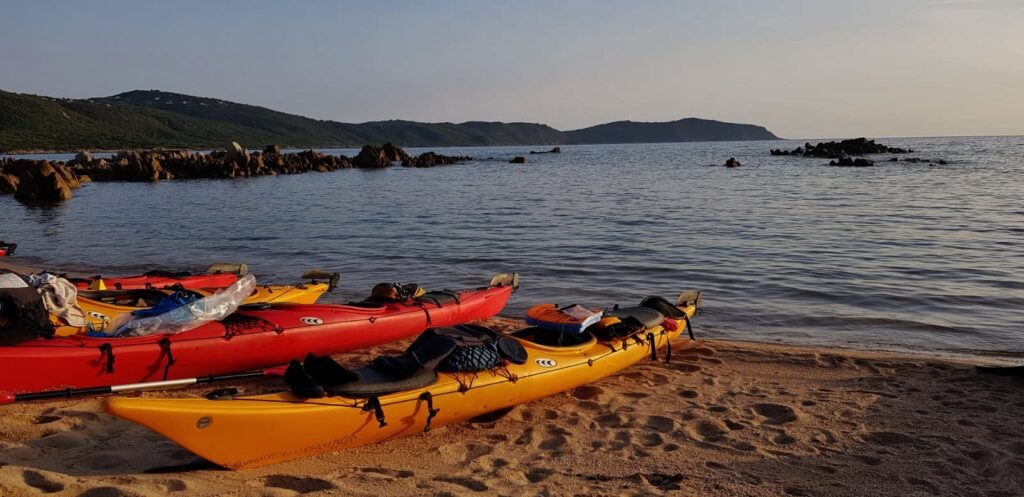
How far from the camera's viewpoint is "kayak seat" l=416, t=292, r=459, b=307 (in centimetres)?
808

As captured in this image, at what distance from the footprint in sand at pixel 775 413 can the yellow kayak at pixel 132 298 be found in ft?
18.0

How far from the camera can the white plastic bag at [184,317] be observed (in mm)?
6168

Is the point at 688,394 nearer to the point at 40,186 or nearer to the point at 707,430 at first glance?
the point at 707,430

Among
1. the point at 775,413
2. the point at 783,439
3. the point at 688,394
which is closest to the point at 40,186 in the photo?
the point at 688,394

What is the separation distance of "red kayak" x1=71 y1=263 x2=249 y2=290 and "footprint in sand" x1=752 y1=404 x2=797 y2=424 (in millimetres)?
6182

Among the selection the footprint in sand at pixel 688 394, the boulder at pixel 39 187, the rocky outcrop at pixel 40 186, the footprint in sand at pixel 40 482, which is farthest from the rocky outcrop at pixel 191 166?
the footprint in sand at pixel 688 394

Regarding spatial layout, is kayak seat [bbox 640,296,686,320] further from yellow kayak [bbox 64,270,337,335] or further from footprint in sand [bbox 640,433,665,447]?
yellow kayak [bbox 64,270,337,335]

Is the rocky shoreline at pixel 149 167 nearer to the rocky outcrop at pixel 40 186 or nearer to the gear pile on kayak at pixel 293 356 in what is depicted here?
the rocky outcrop at pixel 40 186

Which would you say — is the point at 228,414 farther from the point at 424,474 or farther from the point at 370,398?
the point at 424,474

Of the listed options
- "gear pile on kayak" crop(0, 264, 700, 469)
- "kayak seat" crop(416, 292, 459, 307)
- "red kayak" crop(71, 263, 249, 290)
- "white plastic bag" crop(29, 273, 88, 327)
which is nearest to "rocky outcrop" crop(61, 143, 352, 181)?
"red kayak" crop(71, 263, 249, 290)

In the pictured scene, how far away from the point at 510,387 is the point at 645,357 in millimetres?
2033

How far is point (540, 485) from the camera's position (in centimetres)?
→ 418

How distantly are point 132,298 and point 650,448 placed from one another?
19.0ft

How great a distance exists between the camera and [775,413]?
5477mm
